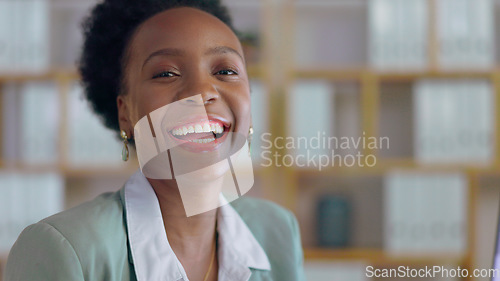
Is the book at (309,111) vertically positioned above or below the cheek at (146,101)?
above

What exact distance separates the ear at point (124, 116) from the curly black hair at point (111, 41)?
1 centimetres

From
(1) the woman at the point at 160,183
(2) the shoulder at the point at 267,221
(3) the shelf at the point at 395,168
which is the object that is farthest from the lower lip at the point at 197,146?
(3) the shelf at the point at 395,168

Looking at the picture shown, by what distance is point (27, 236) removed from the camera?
674 millimetres

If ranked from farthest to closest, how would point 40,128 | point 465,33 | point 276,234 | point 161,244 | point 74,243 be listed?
point 40,128 < point 465,33 < point 276,234 < point 161,244 < point 74,243

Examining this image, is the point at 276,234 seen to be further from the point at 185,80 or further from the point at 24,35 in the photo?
the point at 24,35

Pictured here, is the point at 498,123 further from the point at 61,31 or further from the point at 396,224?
the point at 61,31

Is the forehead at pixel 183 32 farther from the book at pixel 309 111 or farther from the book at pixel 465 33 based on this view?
the book at pixel 465 33

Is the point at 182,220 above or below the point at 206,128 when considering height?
below

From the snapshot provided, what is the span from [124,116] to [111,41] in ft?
0.41

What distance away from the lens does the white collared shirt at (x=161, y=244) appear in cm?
75

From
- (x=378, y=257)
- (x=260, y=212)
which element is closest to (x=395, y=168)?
(x=378, y=257)

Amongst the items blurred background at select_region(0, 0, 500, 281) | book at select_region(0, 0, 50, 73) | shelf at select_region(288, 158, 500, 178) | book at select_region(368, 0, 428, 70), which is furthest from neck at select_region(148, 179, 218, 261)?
book at select_region(0, 0, 50, 73)

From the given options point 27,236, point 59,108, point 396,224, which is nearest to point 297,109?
point 396,224

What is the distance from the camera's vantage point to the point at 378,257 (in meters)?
2.21
